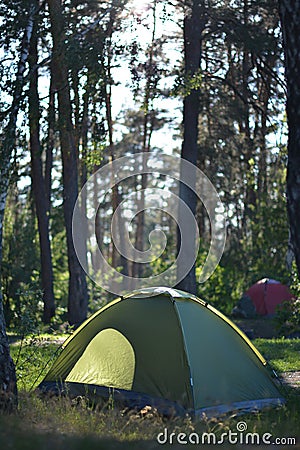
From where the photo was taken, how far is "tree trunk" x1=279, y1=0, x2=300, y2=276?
6737 millimetres

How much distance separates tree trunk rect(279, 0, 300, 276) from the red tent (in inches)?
668

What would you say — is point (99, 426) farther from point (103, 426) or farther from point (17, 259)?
point (17, 259)

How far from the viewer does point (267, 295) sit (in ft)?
78.0

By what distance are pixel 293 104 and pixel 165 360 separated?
3.37 m

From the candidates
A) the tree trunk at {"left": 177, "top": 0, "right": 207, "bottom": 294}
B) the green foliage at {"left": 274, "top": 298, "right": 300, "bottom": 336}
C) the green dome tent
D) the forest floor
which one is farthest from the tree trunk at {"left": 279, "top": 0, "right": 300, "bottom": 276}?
the tree trunk at {"left": 177, "top": 0, "right": 207, "bottom": 294}

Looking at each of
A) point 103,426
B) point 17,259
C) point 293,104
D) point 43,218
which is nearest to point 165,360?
point 103,426

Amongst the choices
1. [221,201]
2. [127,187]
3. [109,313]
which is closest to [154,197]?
[127,187]

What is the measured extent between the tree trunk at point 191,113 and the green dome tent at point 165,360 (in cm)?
860

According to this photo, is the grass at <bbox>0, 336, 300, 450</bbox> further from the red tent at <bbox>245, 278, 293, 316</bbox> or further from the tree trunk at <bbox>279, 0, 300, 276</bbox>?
the red tent at <bbox>245, 278, 293, 316</bbox>

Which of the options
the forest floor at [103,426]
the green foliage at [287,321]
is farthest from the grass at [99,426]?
the green foliage at [287,321]

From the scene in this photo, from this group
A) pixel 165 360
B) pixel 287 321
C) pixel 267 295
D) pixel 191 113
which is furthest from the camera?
pixel 267 295

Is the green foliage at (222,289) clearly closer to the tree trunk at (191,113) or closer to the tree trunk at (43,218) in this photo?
the tree trunk at (43,218)

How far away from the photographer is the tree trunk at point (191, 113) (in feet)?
57.1

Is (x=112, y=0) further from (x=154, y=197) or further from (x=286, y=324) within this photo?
(x=154, y=197)
